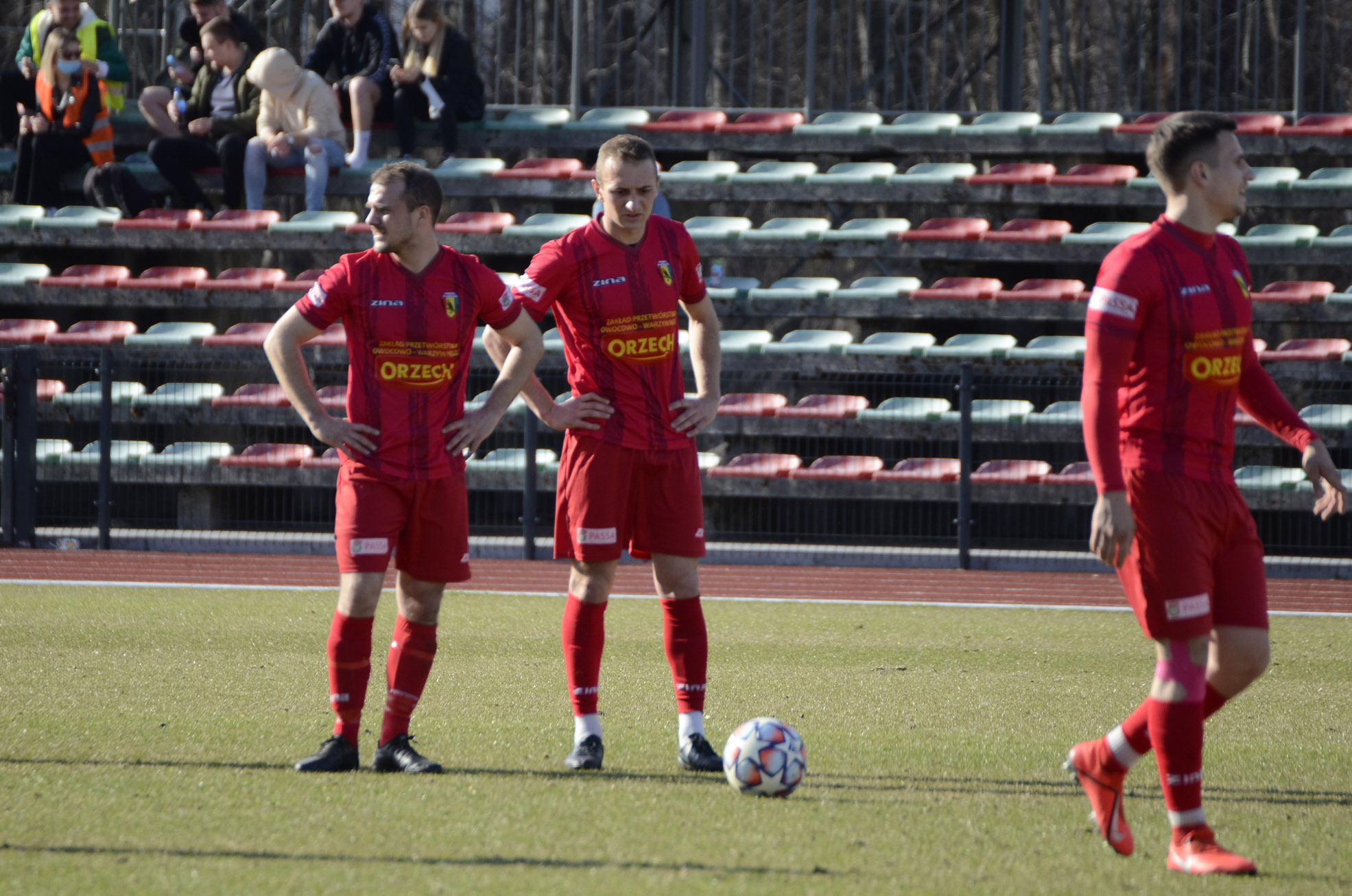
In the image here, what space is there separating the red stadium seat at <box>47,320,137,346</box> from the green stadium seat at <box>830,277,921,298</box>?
694cm

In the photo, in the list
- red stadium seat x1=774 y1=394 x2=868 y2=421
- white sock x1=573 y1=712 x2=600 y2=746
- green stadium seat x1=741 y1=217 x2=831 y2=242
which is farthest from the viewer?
green stadium seat x1=741 y1=217 x2=831 y2=242

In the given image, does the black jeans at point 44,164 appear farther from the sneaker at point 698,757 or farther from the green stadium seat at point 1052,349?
the sneaker at point 698,757

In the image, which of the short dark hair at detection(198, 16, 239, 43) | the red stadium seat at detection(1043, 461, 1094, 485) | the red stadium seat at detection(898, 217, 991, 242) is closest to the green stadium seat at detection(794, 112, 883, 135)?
the red stadium seat at detection(898, 217, 991, 242)

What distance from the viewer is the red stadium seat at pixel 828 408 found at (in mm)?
12750

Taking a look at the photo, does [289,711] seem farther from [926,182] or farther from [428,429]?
[926,182]

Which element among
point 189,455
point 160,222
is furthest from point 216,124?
point 189,455

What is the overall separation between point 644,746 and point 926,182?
1091 cm

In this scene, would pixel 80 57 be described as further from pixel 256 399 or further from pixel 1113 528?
pixel 1113 528

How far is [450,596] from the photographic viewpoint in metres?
9.80

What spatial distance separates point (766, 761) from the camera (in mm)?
4289

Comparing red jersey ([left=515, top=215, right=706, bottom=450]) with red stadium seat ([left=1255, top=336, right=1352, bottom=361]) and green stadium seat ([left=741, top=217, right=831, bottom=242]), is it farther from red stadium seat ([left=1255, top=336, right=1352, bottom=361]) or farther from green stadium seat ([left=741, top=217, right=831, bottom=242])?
green stadium seat ([left=741, top=217, right=831, bottom=242])

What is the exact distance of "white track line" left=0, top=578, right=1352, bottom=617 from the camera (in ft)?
31.7

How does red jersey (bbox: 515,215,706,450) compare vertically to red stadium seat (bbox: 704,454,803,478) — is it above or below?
above

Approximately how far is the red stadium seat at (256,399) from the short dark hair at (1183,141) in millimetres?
10434
